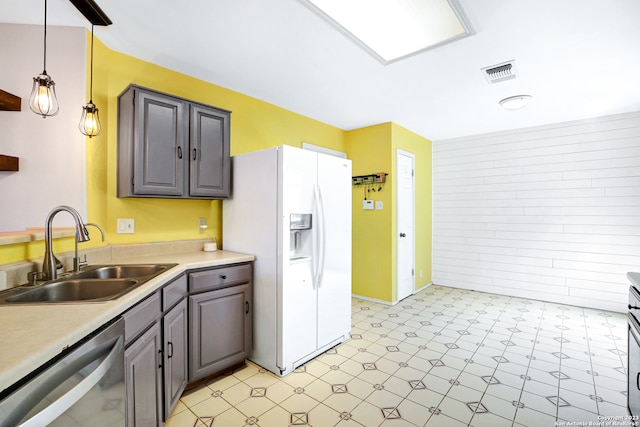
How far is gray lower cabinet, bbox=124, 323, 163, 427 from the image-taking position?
4.50ft

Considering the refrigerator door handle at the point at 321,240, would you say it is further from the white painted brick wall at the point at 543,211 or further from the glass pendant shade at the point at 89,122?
the white painted brick wall at the point at 543,211

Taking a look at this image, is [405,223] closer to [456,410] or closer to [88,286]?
[456,410]

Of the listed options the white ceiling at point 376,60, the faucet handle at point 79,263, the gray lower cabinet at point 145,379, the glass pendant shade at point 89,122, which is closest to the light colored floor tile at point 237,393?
the gray lower cabinet at point 145,379

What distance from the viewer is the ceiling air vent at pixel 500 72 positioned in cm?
254

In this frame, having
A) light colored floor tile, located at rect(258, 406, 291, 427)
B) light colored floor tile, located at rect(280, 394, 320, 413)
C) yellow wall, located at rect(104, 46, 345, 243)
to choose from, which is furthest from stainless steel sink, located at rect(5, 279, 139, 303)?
light colored floor tile, located at rect(280, 394, 320, 413)

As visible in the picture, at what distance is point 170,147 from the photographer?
228cm

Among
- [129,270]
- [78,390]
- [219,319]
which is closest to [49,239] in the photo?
[129,270]

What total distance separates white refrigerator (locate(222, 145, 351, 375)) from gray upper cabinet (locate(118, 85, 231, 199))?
0.74 feet

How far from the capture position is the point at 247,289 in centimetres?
243

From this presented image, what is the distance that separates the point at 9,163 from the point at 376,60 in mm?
2692

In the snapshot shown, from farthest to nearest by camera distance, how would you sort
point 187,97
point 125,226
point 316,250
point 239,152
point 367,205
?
1. point 367,205
2. point 239,152
3. point 187,97
4. point 316,250
5. point 125,226

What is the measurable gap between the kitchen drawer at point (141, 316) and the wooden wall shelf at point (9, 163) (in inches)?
51.0

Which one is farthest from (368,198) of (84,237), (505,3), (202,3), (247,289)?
(84,237)

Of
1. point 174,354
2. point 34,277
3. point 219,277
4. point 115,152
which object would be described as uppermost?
point 115,152
